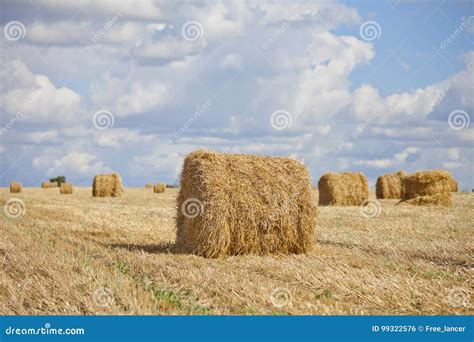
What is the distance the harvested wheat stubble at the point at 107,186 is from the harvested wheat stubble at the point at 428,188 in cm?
1573

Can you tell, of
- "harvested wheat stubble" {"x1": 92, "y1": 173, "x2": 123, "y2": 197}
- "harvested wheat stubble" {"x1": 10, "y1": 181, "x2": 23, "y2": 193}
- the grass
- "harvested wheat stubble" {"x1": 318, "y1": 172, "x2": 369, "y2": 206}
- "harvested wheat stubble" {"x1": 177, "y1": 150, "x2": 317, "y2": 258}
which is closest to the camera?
the grass

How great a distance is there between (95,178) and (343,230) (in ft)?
69.4

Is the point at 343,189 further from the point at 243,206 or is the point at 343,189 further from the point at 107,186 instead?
the point at 243,206

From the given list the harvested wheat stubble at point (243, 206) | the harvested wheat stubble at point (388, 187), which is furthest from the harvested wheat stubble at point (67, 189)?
the harvested wheat stubble at point (243, 206)

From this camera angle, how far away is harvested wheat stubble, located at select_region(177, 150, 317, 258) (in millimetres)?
10258

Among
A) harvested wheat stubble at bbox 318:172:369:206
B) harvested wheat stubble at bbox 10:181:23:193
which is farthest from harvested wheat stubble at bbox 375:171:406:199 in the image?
harvested wheat stubble at bbox 10:181:23:193

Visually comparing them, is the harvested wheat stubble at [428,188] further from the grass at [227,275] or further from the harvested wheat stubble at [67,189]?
the harvested wheat stubble at [67,189]

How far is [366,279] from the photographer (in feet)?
25.6

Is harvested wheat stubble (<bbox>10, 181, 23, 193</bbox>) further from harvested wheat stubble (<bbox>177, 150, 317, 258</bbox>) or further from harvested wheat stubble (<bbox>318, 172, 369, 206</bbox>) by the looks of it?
harvested wheat stubble (<bbox>177, 150, 317, 258</bbox>)

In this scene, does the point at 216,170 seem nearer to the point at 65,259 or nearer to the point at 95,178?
the point at 65,259

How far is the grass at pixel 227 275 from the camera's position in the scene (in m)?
6.56

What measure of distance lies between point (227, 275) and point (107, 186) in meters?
26.3

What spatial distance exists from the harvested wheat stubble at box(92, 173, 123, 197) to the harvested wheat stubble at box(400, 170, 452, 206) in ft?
51.6
